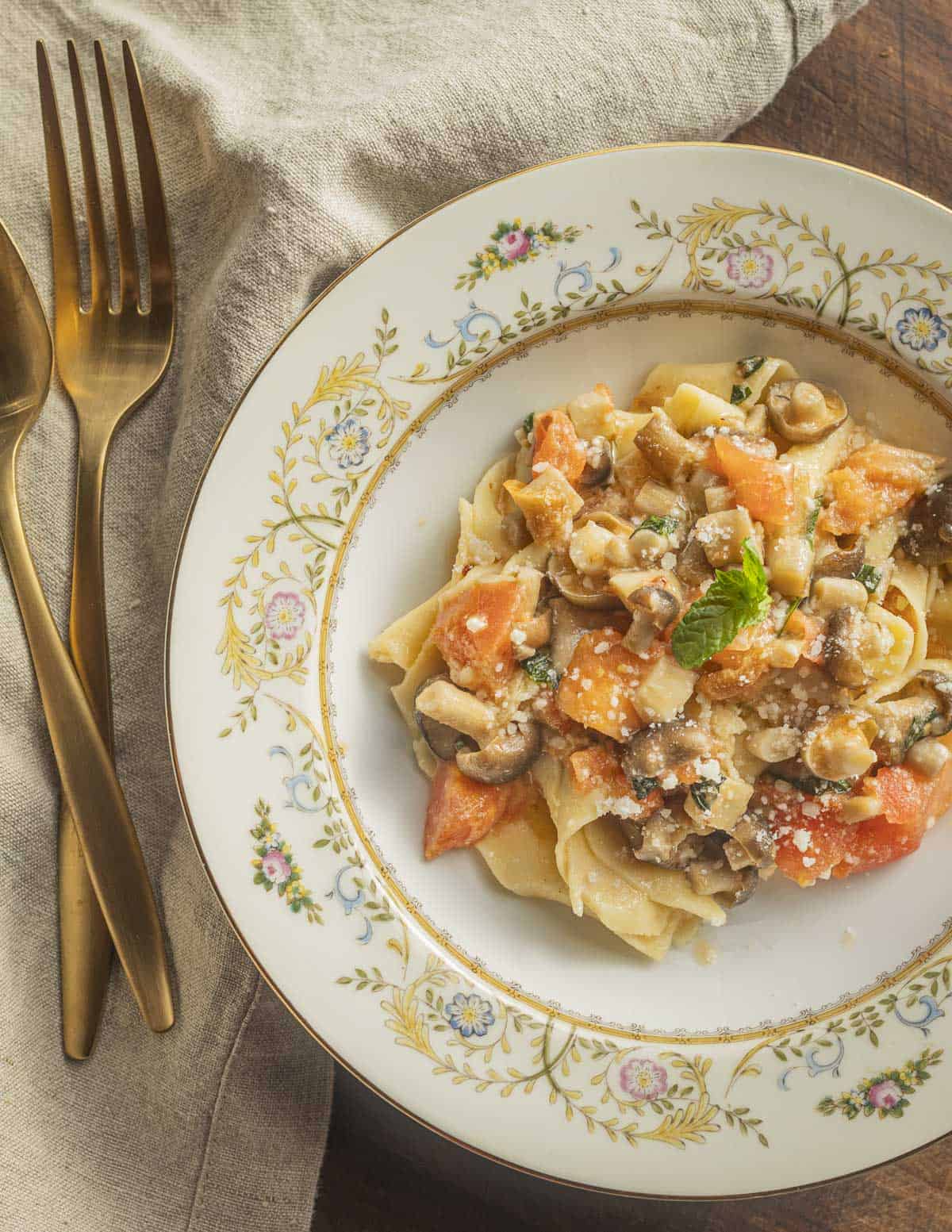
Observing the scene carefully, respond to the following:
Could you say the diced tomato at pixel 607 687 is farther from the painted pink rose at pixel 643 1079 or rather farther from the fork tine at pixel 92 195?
the fork tine at pixel 92 195

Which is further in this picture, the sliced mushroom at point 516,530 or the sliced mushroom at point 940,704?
the sliced mushroom at point 516,530

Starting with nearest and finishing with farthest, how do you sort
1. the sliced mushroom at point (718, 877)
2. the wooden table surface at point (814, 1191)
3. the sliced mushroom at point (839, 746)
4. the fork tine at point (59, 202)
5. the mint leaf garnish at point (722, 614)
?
the mint leaf garnish at point (722, 614) → the sliced mushroom at point (839, 746) → the sliced mushroom at point (718, 877) → the fork tine at point (59, 202) → the wooden table surface at point (814, 1191)

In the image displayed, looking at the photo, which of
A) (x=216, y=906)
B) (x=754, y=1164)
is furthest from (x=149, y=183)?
(x=754, y=1164)

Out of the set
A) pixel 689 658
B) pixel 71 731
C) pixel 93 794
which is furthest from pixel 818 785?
pixel 71 731

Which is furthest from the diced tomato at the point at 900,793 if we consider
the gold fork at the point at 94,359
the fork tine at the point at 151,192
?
the fork tine at the point at 151,192

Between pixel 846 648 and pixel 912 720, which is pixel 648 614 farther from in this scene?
pixel 912 720

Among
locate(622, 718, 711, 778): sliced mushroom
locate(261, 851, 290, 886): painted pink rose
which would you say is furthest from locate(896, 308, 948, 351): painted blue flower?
locate(261, 851, 290, 886): painted pink rose
